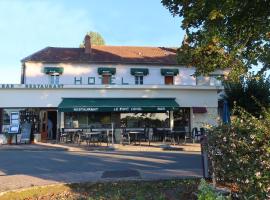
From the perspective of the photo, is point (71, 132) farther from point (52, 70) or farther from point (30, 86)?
point (52, 70)

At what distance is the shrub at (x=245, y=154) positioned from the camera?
5.86m

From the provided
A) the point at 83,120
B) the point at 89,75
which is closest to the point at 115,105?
the point at 83,120

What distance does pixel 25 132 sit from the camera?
3059cm

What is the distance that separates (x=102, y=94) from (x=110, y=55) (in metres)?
6.41

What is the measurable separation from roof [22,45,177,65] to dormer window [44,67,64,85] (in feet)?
2.10

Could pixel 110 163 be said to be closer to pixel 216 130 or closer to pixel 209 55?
pixel 209 55

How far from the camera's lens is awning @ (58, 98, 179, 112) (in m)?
30.7

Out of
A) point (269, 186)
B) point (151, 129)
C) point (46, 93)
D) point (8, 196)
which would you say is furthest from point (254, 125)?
point (46, 93)

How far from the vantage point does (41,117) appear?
32656 millimetres

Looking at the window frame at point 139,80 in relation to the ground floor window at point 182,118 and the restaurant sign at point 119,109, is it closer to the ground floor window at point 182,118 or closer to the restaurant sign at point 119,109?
the ground floor window at point 182,118

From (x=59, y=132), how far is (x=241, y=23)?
1746 cm

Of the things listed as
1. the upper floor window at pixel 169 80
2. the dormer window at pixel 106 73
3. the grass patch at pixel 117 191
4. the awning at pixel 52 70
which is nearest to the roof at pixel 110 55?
the awning at pixel 52 70

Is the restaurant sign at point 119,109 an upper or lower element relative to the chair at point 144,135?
upper

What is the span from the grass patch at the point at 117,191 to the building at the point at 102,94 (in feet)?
68.1
